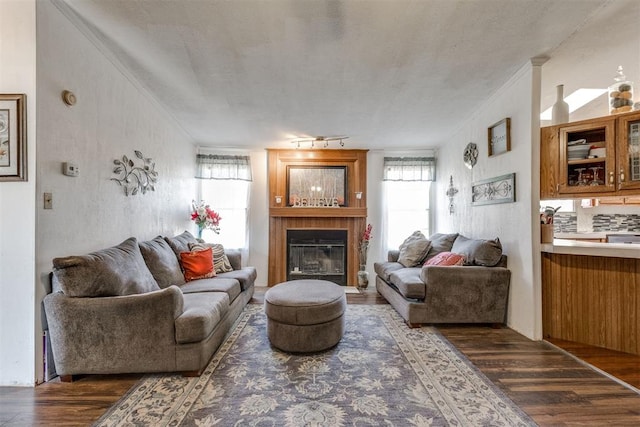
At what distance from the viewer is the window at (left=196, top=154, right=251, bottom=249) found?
500 cm

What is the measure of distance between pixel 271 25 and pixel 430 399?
8.81ft

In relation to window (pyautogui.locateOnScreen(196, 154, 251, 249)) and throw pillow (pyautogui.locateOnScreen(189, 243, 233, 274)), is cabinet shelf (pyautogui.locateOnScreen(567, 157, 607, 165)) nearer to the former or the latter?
throw pillow (pyautogui.locateOnScreen(189, 243, 233, 274))

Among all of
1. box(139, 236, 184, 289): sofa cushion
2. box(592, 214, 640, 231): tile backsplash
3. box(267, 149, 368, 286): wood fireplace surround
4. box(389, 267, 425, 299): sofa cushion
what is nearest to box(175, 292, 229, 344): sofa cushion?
box(139, 236, 184, 289): sofa cushion

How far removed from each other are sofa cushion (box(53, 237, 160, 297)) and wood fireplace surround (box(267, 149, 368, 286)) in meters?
2.81

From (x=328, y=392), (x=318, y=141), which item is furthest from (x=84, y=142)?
(x=318, y=141)

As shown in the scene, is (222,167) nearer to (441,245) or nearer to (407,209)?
(407,209)

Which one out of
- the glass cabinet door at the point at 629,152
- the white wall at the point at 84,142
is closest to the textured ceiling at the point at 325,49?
the white wall at the point at 84,142

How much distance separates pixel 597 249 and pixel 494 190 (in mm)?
1046

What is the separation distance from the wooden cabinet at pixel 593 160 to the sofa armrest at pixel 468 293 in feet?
3.07

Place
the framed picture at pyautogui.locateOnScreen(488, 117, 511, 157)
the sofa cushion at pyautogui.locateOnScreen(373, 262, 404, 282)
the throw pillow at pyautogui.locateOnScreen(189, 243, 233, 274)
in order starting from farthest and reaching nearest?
the sofa cushion at pyautogui.locateOnScreen(373, 262, 404, 282)
the throw pillow at pyautogui.locateOnScreen(189, 243, 233, 274)
the framed picture at pyautogui.locateOnScreen(488, 117, 511, 157)

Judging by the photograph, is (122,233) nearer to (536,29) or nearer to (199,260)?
(199,260)

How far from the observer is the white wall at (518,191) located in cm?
265

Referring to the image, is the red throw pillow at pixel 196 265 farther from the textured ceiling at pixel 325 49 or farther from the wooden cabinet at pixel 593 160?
the wooden cabinet at pixel 593 160

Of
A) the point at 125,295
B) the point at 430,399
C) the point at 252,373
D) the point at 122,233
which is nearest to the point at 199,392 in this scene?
the point at 252,373
